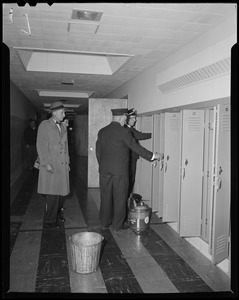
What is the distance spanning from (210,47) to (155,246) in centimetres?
239

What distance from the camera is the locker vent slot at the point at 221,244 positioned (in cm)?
323

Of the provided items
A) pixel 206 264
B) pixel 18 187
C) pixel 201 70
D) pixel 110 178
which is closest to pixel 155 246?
pixel 206 264

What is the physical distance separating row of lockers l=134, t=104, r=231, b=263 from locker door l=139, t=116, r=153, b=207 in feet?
0.06

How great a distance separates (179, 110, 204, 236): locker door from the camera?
12.9ft

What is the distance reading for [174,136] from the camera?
4.49 m

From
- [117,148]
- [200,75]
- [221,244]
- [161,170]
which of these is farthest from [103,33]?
[221,244]

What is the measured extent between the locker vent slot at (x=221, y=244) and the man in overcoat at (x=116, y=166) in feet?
4.45

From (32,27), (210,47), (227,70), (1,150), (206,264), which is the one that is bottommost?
(206,264)

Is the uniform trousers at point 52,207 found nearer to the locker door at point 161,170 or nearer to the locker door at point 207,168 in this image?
the locker door at point 161,170

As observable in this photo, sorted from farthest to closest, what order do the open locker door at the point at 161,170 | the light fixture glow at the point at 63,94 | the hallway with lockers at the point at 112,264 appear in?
the light fixture glow at the point at 63,94
the open locker door at the point at 161,170
the hallway with lockers at the point at 112,264

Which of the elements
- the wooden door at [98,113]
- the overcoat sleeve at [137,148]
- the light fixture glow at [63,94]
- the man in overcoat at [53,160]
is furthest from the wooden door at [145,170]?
the light fixture glow at [63,94]

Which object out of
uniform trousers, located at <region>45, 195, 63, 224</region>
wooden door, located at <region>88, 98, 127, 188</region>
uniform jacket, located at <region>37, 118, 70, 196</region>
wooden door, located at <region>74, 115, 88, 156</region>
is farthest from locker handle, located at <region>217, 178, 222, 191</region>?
wooden door, located at <region>74, 115, 88, 156</region>

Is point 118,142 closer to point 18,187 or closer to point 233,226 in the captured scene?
point 233,226

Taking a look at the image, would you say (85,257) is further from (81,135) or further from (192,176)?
(81,135)
